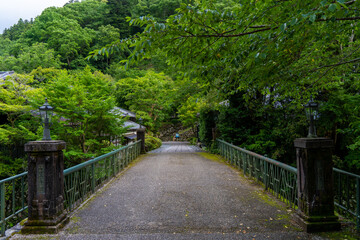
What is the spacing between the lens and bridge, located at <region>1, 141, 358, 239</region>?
11.4ft

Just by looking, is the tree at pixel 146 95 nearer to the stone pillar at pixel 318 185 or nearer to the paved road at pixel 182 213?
the paved road at pixel 182 213

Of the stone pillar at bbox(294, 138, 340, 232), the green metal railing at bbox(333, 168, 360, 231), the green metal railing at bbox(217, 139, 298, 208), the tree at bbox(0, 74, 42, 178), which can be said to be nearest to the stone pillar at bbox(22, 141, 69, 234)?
the stone pillar at bbox(294, 138, 340, 232)

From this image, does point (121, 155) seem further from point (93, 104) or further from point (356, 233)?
point (356, 233)

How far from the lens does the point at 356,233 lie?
3363 mm

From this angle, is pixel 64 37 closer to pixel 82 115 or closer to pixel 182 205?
pixel 82 115

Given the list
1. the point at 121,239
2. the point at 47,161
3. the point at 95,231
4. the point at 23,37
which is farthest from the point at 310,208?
the point at 23,37

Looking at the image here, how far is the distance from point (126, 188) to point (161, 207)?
1823 mm

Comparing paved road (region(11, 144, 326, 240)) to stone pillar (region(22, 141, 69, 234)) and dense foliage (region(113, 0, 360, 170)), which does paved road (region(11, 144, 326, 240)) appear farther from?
dense foliage (region(113, 0, 360, 170))

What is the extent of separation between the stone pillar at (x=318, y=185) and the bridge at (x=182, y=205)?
1.04 ft

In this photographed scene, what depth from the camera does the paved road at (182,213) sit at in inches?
136

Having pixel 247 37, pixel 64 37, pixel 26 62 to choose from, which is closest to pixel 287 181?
pixel 247 37

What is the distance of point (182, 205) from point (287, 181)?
2350mm

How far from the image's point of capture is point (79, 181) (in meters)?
5.07

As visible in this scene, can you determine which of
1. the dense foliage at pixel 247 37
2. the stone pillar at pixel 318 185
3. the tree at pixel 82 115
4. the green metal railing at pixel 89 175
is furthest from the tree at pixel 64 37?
the stone pillar at pixel 318 185
